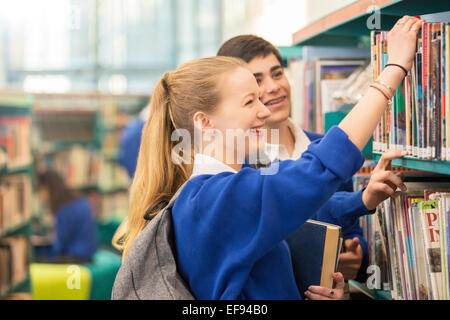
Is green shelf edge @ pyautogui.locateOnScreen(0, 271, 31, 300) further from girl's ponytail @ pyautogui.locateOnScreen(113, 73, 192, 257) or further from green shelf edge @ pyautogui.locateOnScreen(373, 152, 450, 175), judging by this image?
green shelf edge @ pyautogui.locateOnScreen(373, 152, 450, 175)

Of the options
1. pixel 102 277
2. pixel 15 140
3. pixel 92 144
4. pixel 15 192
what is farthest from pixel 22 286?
pixel 92 144

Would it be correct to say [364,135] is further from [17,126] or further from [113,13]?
[113,13]

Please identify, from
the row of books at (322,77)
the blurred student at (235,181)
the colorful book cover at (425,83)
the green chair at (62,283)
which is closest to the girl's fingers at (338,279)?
the blurred student at (235,181)

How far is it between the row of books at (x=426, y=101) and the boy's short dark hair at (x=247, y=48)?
52 centimetres

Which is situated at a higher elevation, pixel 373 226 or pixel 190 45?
pixel 190 45

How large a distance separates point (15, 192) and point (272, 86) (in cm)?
302

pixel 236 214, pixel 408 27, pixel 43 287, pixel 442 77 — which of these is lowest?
pixel 43 287

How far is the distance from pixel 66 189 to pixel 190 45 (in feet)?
12.0

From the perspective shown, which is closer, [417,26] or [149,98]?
[417,26]

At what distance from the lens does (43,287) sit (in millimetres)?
3547

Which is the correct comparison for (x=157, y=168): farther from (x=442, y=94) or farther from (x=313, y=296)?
(x=442, y=94)

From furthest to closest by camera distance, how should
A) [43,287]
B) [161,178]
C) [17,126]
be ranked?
[17,126]
[43,287]
[161,178]

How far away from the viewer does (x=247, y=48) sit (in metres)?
1.67

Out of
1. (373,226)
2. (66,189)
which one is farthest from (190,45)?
(373,226)
